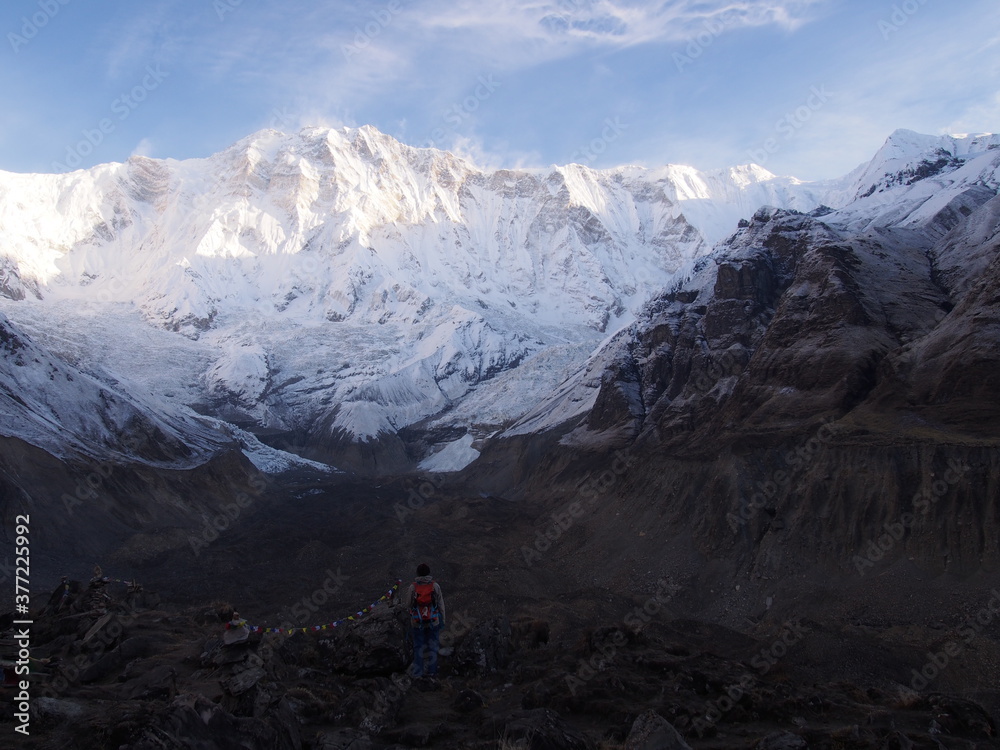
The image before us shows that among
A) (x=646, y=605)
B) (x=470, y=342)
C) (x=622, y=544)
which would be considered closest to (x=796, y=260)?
(x=622, y=544)

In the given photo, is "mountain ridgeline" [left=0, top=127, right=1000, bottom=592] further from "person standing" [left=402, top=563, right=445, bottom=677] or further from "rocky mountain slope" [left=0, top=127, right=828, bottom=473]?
"person standing" [left=402, top=563, right=445, bottom=677]

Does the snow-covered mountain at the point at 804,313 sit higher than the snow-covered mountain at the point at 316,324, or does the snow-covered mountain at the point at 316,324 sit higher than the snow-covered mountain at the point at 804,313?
the snow-covered mountain at the point at 316,324

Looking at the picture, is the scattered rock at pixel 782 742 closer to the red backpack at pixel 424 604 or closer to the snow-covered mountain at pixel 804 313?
the red backpack at pixel 424 604

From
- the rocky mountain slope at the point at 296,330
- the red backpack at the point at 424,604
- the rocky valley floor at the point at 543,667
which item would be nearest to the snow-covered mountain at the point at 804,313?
the rocky valley floor at the point at 543,667

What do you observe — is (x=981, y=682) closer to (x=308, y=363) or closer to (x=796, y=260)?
(x=796, y=260)

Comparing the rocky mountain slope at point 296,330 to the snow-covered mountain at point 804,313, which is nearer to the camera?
the snow-covered mountain at point 804,313

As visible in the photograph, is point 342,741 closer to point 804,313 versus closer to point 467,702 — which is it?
point 467,702

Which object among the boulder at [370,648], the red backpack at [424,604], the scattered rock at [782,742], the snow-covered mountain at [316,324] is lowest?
the scattered rock at [782,742]

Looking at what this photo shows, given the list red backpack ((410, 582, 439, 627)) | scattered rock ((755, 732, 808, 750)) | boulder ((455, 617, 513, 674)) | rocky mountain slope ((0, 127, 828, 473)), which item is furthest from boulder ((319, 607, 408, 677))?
rocky mountain slope ((0, 127, 828, 473))
